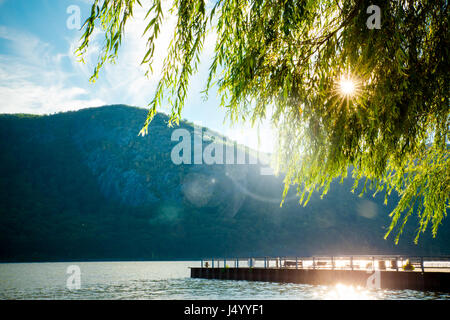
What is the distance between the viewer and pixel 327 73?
6.38m

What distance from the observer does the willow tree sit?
5.77 metres

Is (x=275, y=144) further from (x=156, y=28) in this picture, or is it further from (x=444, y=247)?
(x=444, y=247)

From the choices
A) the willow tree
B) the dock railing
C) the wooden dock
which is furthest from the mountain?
the willow tree

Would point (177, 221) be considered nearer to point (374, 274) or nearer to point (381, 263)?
point (381, 263)

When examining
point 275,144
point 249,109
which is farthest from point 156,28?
point 275,144

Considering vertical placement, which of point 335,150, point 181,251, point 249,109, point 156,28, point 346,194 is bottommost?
point 181,251

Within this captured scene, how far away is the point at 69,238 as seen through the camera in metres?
170

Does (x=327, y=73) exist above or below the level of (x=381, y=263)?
above

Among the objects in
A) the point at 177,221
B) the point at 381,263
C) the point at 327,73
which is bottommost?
the point at 381,263

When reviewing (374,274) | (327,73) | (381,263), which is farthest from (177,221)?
(327,73)

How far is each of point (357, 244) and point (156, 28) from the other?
189 m

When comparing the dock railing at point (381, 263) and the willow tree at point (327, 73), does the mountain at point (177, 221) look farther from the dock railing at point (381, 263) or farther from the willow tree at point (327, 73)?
the willow tree at point (327, 73)

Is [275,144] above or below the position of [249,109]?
below

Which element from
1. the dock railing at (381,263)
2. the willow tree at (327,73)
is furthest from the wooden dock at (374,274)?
the willow tree at (327,73)
